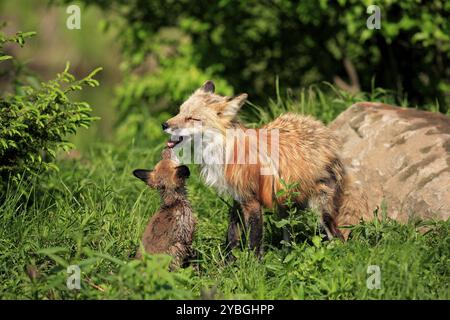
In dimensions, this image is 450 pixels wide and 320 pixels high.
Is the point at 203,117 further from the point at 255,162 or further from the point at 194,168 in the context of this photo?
the point at 194,168

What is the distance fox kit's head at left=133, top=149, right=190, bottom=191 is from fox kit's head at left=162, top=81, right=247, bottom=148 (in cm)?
20

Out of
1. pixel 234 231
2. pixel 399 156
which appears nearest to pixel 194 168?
pixel 234 231

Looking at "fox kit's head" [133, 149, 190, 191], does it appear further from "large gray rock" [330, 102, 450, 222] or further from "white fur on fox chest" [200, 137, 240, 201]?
"large gray rock" [330, 102, 450, 222]

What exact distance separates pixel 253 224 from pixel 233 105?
3.48ft

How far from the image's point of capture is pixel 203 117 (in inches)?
239

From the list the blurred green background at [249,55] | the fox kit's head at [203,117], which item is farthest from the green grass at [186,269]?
the blurred green background at [249,55]

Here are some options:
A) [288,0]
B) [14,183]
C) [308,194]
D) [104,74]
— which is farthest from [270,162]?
[104,74]

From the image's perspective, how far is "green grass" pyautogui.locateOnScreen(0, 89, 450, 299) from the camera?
4945 mm

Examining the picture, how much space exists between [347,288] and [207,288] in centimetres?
111

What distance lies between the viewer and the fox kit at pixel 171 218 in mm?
5855

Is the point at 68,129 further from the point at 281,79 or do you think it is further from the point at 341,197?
the point at 281,79

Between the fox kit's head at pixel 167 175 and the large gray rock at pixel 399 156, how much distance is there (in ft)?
6.63

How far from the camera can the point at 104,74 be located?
1966 centimetres
